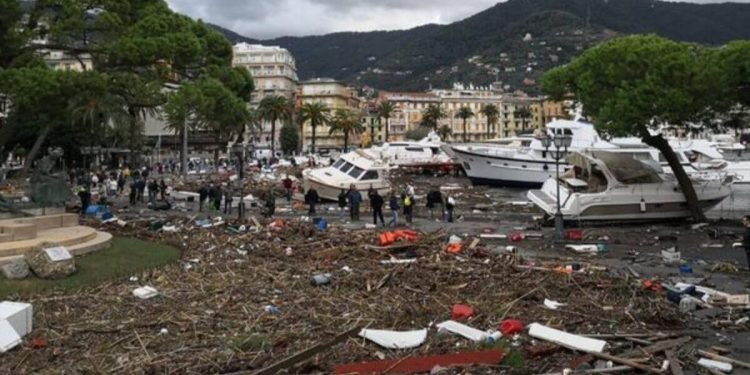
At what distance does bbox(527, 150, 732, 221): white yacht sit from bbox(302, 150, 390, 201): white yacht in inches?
445

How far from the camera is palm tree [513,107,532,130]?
500 feet

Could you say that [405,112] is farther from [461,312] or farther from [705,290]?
[461,312]

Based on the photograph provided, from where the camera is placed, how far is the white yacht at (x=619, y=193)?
27.3m

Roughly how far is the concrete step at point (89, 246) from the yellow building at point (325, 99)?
121 m

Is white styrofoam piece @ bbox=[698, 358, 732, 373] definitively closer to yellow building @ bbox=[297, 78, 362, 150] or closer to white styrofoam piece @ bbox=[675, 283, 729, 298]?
white styrofoam piece @ bbox=[675, 283, 729, 298]

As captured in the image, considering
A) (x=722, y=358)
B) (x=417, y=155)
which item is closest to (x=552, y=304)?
(x=722, y=358)

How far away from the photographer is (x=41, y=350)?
9.79 metres

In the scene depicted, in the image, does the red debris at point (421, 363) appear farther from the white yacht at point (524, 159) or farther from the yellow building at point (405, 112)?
the yellow building at point (405, 112)

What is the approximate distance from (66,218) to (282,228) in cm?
616


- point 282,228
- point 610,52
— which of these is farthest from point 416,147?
point 282,228

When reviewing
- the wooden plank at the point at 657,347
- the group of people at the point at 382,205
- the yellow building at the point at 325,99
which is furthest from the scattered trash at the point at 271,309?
the yellow building at the point at 325,99

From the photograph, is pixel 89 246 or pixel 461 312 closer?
pixel 461 312

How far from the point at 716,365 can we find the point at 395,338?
13.4ft

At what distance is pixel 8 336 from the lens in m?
9.95
